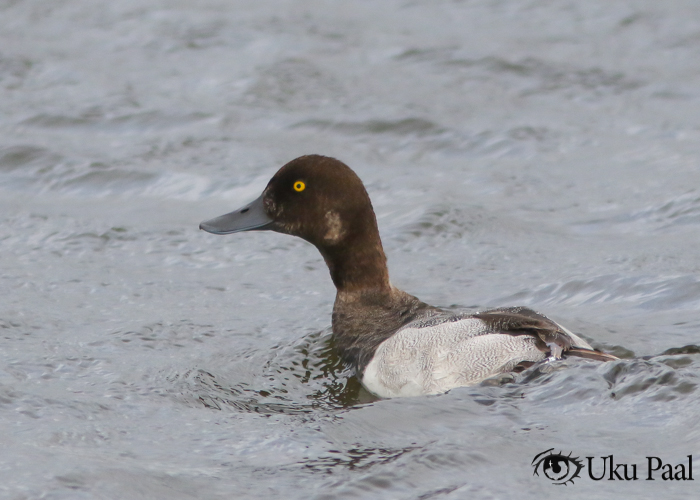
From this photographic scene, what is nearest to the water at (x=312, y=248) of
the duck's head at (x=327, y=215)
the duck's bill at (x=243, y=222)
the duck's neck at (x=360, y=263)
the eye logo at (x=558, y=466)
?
the eye logo at (x=558, y=466)

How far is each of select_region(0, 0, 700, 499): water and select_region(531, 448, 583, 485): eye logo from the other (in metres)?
0.05

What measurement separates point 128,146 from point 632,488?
6.91 metres

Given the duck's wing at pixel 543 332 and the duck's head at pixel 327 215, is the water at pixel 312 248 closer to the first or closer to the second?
the duck's wing at pixel 543 332

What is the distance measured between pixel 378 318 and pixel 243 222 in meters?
0.99

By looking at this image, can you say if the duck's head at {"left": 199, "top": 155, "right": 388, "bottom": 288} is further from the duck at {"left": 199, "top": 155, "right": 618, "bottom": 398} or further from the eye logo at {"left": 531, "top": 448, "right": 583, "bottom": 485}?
the eye logo at {"left": 531, "top": 448, "right": 583, "bottom": 485}

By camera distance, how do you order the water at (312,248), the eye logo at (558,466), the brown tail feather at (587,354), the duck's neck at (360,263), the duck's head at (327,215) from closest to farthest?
the eye logo at (558,466), the water at (312,248), the brown tail feather at (587,354), the duck's head at (327,215), the duck's neck at (360,263)

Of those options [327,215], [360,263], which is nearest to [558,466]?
[360,263]

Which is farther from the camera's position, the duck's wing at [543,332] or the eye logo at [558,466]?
the duck's wing at [543,332]

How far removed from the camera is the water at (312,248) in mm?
4660

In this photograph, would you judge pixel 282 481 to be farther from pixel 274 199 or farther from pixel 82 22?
pixel 82 22

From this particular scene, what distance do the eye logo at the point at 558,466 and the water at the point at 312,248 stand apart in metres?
0.05

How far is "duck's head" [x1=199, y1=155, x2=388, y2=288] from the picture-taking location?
6.05 meters

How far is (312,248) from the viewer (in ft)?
26.5

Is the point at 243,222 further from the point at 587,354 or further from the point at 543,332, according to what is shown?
the point at 587,354
